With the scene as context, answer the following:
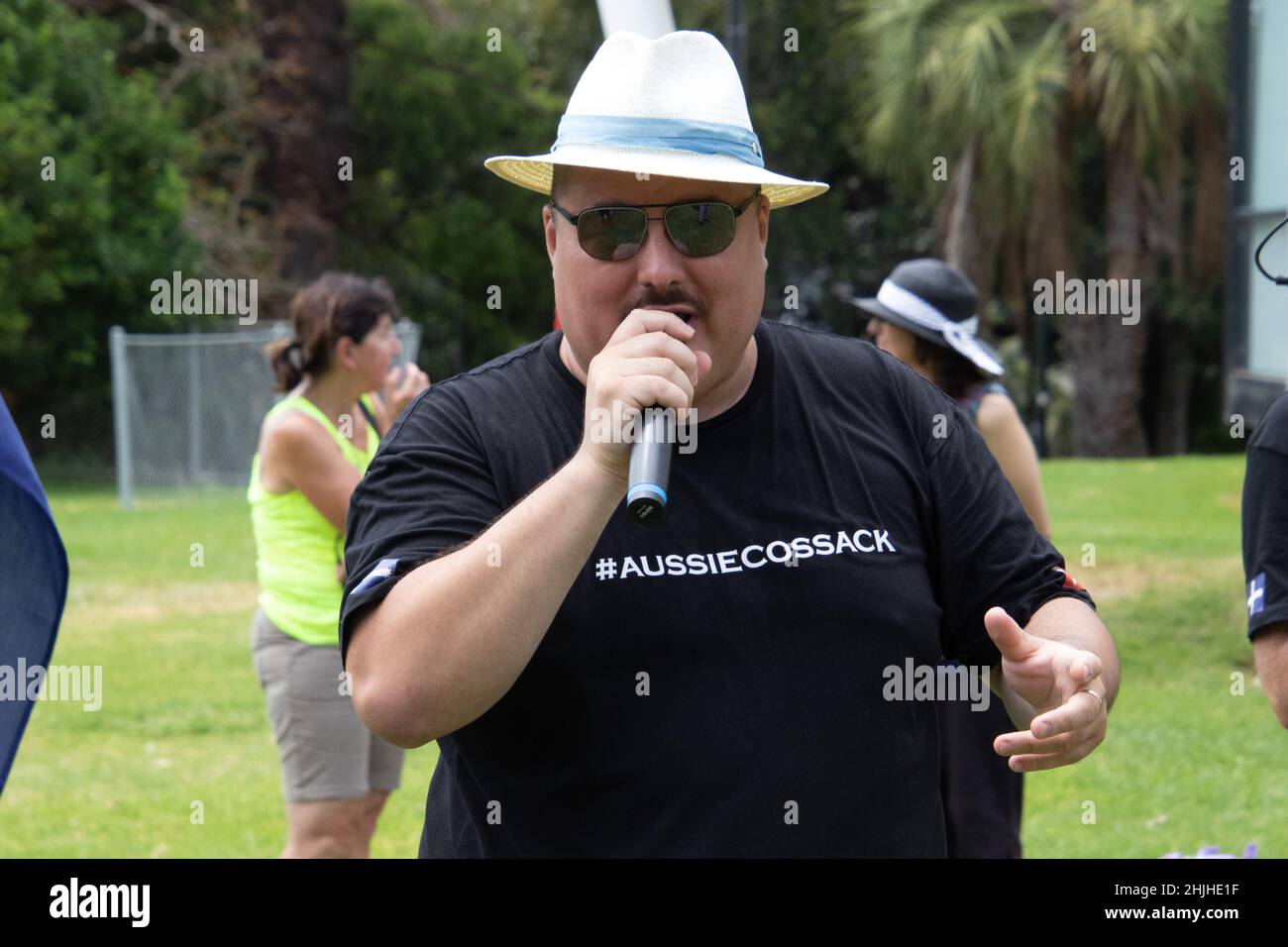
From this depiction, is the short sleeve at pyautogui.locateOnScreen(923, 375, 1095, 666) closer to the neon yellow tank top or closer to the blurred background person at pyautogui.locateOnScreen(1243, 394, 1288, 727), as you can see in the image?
the blurred background person at pyautogui.locateOnScreen(1243, 394, 1288, 727)

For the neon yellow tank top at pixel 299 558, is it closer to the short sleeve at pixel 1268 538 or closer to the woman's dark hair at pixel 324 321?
the woman's dark hair at pixel 324 321

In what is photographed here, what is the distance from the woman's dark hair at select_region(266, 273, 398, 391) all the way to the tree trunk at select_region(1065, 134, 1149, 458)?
16.4 meters

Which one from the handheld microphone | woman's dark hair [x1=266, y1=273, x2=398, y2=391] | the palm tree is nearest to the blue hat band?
the handheld microphone

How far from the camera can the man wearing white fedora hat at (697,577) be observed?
2.12 m

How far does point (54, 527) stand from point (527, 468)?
2.15 feet

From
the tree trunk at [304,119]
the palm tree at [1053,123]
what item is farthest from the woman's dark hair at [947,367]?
the tree trunk at [304,119]

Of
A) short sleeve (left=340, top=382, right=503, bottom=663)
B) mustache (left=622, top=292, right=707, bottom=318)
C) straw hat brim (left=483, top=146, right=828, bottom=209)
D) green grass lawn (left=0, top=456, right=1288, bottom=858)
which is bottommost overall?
green grass lawn (left=0, top=456, right=1288, bottom=858)

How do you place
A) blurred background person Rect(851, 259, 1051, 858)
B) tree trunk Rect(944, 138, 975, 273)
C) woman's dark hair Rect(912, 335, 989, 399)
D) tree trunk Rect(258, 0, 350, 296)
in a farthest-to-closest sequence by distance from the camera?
tree trunk Rect(258, 0, 350, 296), tree trunk Rect(944, 138, 975, 273), woman's dark hair Rect(912, 335, 989, 399), blurred background person Rect(851, 259, 1051, 858)

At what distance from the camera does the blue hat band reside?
90.5 inches

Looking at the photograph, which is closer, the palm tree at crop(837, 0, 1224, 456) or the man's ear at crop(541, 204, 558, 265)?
the man's ear at crop(541, 204, 558, 265)

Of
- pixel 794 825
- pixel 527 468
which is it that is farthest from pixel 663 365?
pixel 794 825

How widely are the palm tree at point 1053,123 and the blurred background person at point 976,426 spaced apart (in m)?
14.4

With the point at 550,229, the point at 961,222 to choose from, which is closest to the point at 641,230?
the point at 550,229

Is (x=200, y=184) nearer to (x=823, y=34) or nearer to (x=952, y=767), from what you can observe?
(x=823, y=34)
